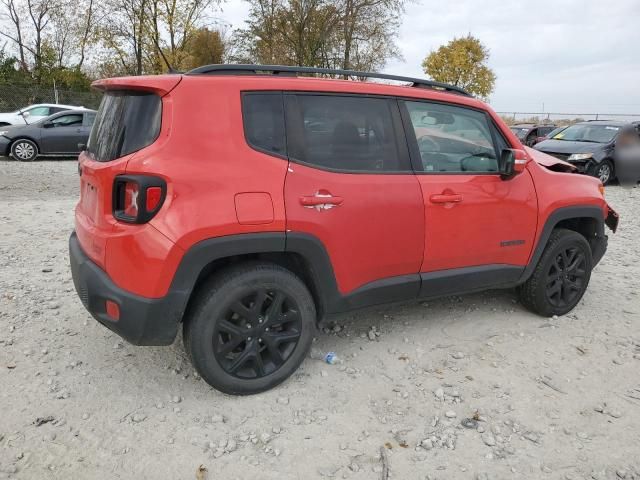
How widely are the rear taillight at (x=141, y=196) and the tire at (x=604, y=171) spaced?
11.5 m

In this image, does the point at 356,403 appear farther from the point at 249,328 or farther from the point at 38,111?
the point at 38,111

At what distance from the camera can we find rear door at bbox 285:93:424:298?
9.51 ft

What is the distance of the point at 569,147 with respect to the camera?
40.1 feet

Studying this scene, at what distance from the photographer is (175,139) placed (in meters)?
2.60

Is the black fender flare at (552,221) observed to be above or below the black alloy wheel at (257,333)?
above

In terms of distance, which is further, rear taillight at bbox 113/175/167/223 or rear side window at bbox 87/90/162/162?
rear side window at bbox 87/90/162/162

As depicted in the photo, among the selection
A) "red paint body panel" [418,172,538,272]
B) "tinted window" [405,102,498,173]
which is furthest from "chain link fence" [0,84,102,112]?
"red paint body panel" [418,172,538,272]

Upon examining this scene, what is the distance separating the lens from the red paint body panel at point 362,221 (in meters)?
2.87

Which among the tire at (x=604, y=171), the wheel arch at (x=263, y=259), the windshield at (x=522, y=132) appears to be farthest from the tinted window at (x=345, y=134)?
the windshield at (x=522, y=132)

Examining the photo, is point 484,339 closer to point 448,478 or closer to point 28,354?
point 448,478

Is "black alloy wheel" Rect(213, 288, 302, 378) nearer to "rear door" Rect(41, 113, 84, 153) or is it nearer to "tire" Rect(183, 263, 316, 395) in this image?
"tire" Rect(183, 263, 316, 395)

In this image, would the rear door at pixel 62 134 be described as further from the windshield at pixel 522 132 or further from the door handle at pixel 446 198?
the windshield at pixel 522 132

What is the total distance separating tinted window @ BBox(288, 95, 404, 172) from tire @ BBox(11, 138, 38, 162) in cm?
1232

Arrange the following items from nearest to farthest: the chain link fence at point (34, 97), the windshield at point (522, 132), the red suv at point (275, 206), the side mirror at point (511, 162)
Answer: the red suv at point (275, 206), the side mirror at point (511, 162), the windshield at point (522, 132), the chain link fence at point (34, 97)
